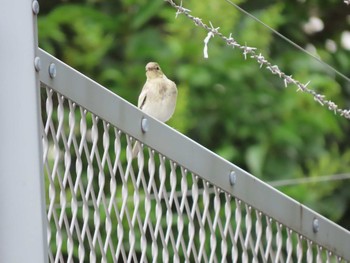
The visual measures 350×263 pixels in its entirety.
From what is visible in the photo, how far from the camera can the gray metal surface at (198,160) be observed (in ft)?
8.30

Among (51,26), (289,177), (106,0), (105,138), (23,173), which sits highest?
(106,0)

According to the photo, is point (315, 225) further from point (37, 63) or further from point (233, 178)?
point (37, 63)

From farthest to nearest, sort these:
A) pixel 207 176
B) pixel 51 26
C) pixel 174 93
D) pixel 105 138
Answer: pixel 51 26 < pixel 174 93 < pixel 207 176 < pixel 105 138

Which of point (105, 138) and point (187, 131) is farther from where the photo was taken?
point (187, 131)

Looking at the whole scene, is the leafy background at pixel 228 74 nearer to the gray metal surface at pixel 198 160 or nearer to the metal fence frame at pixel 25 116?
the gray metal surface at pixel 198 160

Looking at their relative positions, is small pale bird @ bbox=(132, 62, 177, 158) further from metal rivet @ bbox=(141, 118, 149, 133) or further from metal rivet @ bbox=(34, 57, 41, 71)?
metal rivet @ bbox=(34, 57, 41, 71)

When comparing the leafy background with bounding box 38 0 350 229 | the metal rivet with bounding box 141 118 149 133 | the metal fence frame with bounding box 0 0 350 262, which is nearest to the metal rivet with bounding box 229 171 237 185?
the metal rivet with bounding box 141 118 149 133

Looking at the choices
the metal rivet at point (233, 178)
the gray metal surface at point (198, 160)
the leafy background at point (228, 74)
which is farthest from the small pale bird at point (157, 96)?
the leafy background at point (228, 74)

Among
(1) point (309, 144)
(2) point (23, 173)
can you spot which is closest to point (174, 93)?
(2) point (23, 173)

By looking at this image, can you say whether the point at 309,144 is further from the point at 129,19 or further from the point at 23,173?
the point at 23,173

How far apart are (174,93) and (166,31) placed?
3.12 metres

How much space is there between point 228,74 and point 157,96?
8.94 feet

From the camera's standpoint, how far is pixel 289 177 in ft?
24.1

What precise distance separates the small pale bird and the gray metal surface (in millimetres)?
1577
